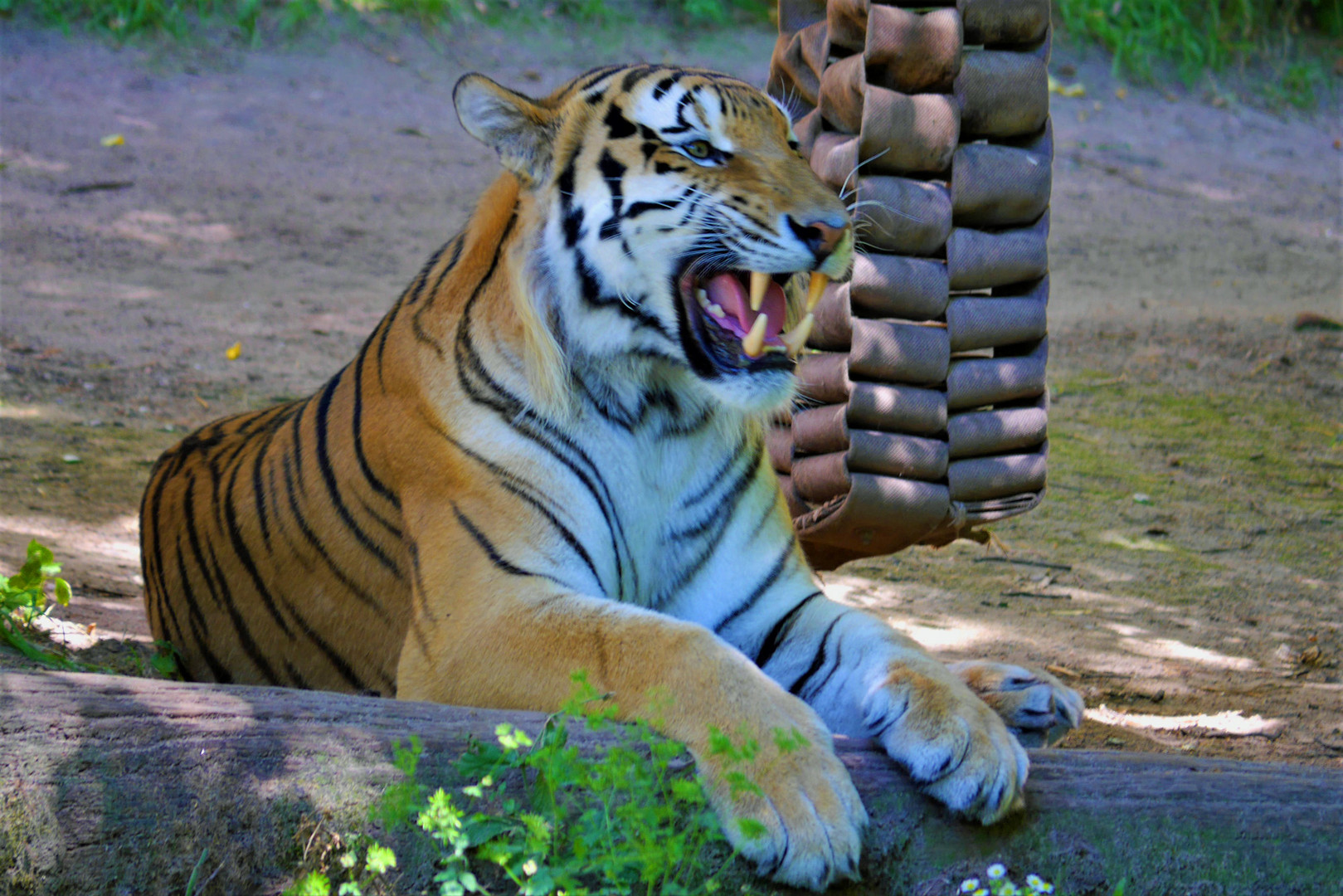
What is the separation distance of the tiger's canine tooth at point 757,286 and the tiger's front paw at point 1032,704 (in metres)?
0.78

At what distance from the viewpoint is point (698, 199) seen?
7.27 ft

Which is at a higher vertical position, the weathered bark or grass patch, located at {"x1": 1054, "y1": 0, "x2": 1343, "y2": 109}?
grass patch, located at {"x1": 1054, "y1": 0, "x2": 1343, "y2": 109}

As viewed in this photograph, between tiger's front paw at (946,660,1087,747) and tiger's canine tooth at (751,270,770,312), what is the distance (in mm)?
782

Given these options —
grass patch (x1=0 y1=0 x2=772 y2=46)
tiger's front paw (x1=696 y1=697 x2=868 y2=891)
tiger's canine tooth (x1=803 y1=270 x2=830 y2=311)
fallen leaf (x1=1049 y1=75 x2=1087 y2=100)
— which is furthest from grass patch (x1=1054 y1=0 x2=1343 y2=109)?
tiger's front paw (x1=696 y1=697 x2=868 y2=891)

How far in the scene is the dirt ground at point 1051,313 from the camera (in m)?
3.53

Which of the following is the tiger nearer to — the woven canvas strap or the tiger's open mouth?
the tiger's open mouth

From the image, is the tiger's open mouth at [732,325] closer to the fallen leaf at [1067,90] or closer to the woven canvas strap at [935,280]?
the woven canvas strap at [935,280]

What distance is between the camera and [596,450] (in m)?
2.33

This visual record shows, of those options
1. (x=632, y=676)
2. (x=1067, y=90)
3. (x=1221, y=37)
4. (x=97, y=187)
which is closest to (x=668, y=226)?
(x=632, y=676)

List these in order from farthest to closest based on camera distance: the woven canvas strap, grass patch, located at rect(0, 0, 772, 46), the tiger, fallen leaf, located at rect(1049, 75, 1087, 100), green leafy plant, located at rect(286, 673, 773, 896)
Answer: fallen leaf, located at rect(1049, 75, 1087, 100), grass patch, located at rect(0, 0, 772, 46), the woven canvas strap, the tiger, green leafy plant, located at rect(286, 673, 773, 896)

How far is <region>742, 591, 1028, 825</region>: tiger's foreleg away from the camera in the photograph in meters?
1.71

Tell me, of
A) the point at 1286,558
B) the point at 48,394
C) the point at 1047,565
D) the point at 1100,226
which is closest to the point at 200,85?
the point at 48,394

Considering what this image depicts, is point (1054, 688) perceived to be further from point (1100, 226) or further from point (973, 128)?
point (1100, 226)

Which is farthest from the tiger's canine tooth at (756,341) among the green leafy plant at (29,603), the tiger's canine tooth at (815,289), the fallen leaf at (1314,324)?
the fallen leaf at (1314,324)
